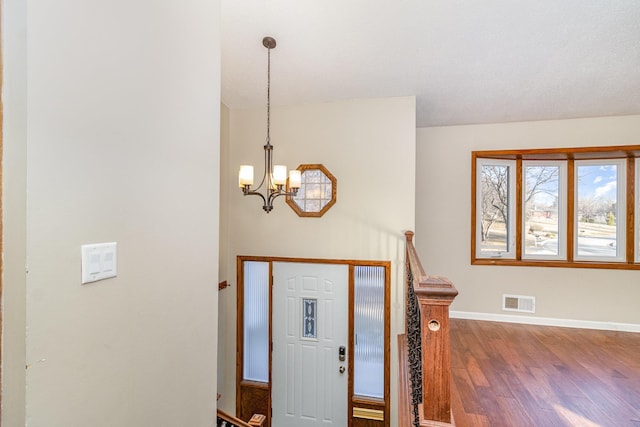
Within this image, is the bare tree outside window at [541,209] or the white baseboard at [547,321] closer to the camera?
the white baseboard at [547,321]

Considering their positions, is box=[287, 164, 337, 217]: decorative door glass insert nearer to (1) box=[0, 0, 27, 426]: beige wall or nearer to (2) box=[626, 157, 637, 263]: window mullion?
(1) box=[0, 0, 27, 426]: beige wall

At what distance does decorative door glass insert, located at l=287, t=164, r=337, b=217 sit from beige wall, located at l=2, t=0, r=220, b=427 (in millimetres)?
2200

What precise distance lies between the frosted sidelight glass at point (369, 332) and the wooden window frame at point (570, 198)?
1.55 metres

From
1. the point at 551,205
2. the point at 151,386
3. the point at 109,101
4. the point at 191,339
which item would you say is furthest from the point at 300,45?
the point at 551,205

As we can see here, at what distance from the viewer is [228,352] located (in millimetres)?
3789

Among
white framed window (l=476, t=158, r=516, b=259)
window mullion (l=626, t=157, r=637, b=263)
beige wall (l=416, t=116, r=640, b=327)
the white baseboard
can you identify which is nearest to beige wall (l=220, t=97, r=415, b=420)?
beige wall (l=416, t=116, r=640, b=327)

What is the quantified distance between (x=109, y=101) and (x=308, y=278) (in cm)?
301

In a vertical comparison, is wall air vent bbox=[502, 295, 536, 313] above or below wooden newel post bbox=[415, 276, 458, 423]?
below

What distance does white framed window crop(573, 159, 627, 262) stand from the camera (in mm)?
3820

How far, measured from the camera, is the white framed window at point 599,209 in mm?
3820

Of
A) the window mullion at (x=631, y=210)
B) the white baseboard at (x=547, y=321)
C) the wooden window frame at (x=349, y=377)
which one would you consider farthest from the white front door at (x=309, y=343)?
the window mullion at (x=631, y=210)

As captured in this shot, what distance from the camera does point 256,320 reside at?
3799mm

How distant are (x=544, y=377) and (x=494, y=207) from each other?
7.59 ft

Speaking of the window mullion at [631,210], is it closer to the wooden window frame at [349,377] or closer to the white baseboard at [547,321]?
the white baseboard at [547,321]
